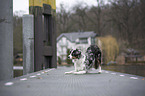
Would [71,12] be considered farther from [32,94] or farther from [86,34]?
[32,94]

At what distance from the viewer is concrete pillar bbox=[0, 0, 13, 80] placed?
8062 mm

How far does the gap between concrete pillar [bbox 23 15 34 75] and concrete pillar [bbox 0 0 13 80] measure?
5.82 meters

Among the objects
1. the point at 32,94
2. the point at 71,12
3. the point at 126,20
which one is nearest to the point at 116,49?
the point at 126,20

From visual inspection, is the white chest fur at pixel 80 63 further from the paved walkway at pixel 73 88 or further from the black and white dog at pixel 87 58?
the paved walkway at pixel 73 88

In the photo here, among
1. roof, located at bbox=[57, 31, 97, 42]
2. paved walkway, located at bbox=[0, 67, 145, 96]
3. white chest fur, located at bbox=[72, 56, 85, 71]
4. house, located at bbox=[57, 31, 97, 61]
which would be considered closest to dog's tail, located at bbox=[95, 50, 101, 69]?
white chest fur, located at bbox=[72, 56, 85, 71]

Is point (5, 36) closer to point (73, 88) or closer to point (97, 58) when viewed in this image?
point (73, 88)

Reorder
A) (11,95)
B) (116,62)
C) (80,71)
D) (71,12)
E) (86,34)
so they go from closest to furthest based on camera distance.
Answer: (11,95) < (80,71) < (116,62) < (71,12) < (86,34)

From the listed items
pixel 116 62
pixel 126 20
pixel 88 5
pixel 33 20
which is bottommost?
pixel 116 62

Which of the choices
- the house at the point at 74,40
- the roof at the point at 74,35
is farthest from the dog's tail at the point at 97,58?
the roof at the point at 74,35

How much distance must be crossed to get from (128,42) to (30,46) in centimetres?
3697

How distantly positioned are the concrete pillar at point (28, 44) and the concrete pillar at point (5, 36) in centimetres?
582

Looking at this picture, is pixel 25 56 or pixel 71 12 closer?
pixel 25 56

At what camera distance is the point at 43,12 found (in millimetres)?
15781

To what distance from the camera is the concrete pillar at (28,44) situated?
46.3 ft
